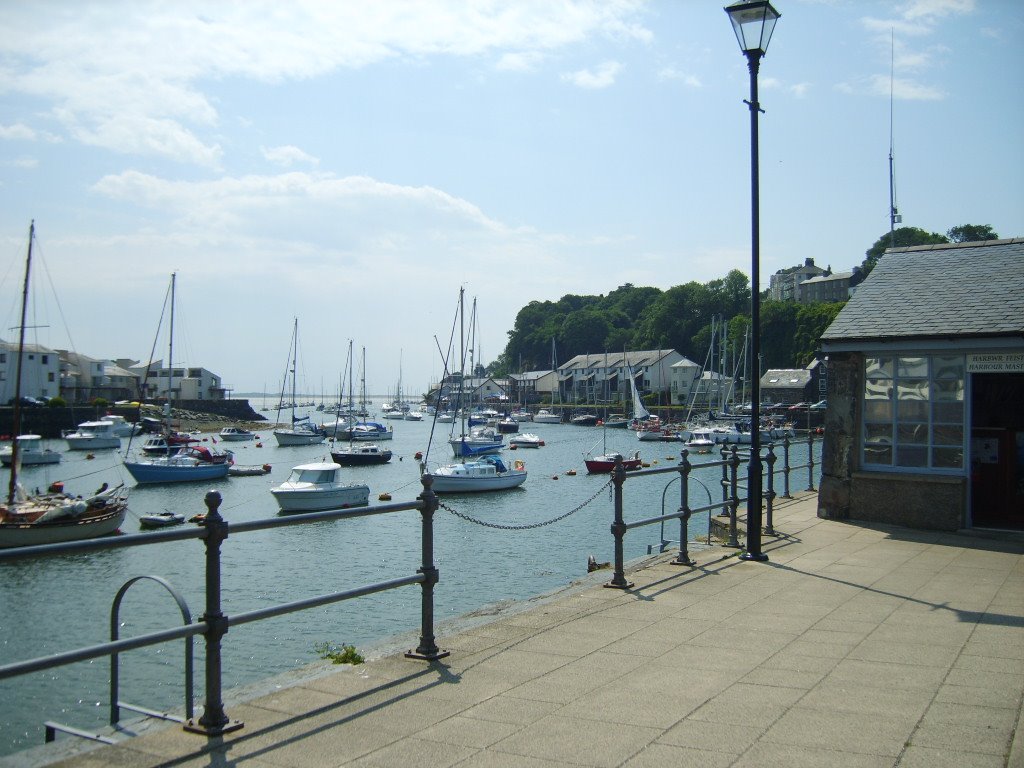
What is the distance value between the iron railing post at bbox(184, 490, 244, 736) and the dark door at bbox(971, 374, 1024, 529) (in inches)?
495

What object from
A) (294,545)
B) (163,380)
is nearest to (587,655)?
(294,545)

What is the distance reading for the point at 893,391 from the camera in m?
14.3

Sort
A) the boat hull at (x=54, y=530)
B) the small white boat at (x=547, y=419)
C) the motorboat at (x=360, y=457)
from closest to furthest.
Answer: the boat hull at (x=54, y=530)
the motorboat at (x=360, y=457)
the small white boat at (x=547, y=419)

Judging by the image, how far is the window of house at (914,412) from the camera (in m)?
13.7

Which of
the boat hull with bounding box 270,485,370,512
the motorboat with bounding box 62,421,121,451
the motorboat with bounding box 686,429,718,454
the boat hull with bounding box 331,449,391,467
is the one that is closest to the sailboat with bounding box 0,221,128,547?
the boat hull with bounding box 270,485,370,512

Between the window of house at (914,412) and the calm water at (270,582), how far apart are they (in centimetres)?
735

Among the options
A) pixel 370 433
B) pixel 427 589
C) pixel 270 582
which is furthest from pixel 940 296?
pixel 370 433

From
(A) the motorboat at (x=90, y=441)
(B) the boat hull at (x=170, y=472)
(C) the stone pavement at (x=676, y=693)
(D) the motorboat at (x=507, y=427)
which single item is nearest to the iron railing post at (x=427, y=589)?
(C) the stone pavement at (x=676, y=693)

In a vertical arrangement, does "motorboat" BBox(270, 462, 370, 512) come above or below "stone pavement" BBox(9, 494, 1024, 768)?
below

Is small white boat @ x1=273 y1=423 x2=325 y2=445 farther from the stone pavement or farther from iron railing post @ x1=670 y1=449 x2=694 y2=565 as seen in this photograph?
the stone pavement

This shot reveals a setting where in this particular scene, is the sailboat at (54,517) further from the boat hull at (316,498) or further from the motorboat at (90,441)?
the motorboat at (90,441)

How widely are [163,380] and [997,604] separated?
150752 millimetres

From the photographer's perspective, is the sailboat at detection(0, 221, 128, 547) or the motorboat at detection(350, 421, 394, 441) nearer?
the sailboat at detection(0, 221, 128, 547)

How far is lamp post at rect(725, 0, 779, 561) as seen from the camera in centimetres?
1095
